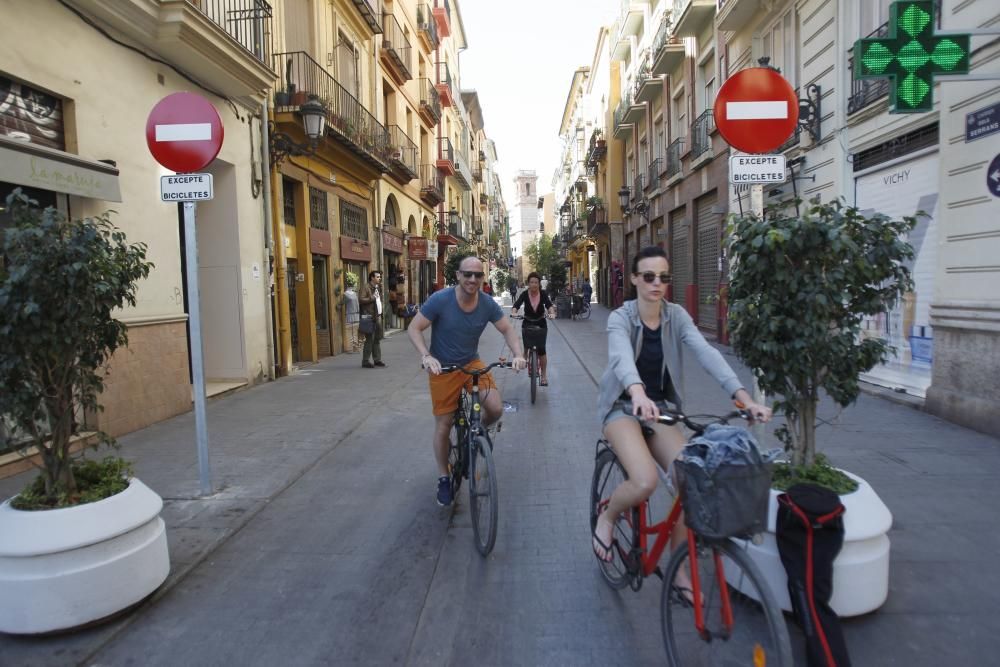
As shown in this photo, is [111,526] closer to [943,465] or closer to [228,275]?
[943,465]

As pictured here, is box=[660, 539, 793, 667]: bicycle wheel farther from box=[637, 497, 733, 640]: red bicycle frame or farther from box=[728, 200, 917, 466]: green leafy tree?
box=[728, 200, 917, 466]: green leafy tree

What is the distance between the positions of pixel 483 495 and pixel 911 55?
509cm

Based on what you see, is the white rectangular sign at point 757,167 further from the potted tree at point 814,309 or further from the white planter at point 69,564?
the white planter at point 69,564

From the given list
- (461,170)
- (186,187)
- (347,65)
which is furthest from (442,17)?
(186,187)

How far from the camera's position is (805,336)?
3.30m

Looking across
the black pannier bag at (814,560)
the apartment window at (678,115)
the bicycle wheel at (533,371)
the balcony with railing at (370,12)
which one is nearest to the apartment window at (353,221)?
the balcony with railing at (370,12)

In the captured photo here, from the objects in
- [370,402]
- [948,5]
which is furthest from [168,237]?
[948,5]

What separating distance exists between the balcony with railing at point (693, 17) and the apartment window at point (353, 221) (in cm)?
974

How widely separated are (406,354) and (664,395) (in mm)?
12786

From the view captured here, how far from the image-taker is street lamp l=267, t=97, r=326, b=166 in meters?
11.2

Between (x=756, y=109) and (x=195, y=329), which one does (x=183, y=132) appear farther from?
(x=756, y=109)

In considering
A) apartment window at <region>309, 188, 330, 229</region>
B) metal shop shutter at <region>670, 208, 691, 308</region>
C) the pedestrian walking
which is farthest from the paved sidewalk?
metal shop shutter at <region>670, 208, 691, 308</region>

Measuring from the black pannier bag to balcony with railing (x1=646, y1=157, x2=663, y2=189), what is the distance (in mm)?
20878

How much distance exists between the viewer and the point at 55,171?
20.2 feet
